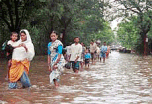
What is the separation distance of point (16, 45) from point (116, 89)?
3108 mm

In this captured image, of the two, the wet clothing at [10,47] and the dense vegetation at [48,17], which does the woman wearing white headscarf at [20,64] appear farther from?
the dense vegetation at [48,17]

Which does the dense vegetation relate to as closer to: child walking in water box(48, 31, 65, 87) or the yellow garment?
child walking in water box(48, 31, 65, 87)

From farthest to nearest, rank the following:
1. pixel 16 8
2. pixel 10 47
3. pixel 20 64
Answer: pixel 16 8 → pixel 20 64 → pixel 10 47

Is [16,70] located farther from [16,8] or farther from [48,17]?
[48,17]

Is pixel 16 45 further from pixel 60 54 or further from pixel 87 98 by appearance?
pixel 87 98

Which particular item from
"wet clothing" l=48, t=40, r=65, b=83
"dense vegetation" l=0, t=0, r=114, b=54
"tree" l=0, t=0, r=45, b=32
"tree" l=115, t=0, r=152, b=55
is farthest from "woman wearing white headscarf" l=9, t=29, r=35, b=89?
"tree" l=115, t=0, r=152, b=55

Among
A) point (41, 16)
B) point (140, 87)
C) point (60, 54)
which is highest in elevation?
point (41, 16)

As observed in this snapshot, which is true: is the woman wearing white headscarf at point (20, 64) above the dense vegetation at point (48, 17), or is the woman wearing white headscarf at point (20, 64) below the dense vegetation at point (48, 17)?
below

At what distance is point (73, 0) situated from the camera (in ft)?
104

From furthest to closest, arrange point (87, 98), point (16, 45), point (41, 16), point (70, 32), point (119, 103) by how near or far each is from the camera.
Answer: point (70, 32)
point (41, 16)
point (16, 45)
point (87, 98)
point (119, 103)

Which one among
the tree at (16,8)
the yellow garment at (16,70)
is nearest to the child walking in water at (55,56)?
the yellow garment at (16,70)

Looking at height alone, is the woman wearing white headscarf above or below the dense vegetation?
below

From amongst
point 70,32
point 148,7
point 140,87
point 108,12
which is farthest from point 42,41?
point 140,87

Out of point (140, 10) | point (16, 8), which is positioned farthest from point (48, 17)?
point (140, 10)
